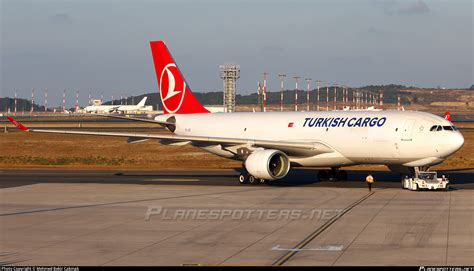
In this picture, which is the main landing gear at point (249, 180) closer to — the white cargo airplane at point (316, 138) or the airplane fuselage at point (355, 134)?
the white cargo airplane at point (316, 138)

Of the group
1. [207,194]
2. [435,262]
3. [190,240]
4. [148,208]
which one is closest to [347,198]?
[207,194]

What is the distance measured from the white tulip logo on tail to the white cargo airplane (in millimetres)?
1178

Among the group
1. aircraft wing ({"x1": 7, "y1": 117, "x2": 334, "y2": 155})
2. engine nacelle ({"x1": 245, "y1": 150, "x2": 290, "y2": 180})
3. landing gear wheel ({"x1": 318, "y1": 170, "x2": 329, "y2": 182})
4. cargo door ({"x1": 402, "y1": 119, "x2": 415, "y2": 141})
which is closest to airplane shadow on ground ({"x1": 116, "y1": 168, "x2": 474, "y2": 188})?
landing gear wheel ({"x1": 318, "y1": 170, "x2": 329, "y2": 182})

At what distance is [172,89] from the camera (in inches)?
2279

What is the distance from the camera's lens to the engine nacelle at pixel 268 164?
154ft

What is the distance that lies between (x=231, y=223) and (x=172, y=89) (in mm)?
27456

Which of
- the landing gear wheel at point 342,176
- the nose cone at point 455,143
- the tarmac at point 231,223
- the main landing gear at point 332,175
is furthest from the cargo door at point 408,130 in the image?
the landing gear wheel at point 342,176

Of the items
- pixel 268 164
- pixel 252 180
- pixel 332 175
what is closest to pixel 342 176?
pixel 332 175

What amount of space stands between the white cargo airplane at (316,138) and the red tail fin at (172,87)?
868mm

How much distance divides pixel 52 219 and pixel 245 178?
18.2 meters

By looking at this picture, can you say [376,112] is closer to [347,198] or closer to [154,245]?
[347,198]

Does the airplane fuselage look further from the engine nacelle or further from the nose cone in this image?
the engine nacelle

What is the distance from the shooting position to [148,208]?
37.0 meters

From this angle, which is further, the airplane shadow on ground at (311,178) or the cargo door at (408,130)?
the airplane shadow on ground at (311,178)
